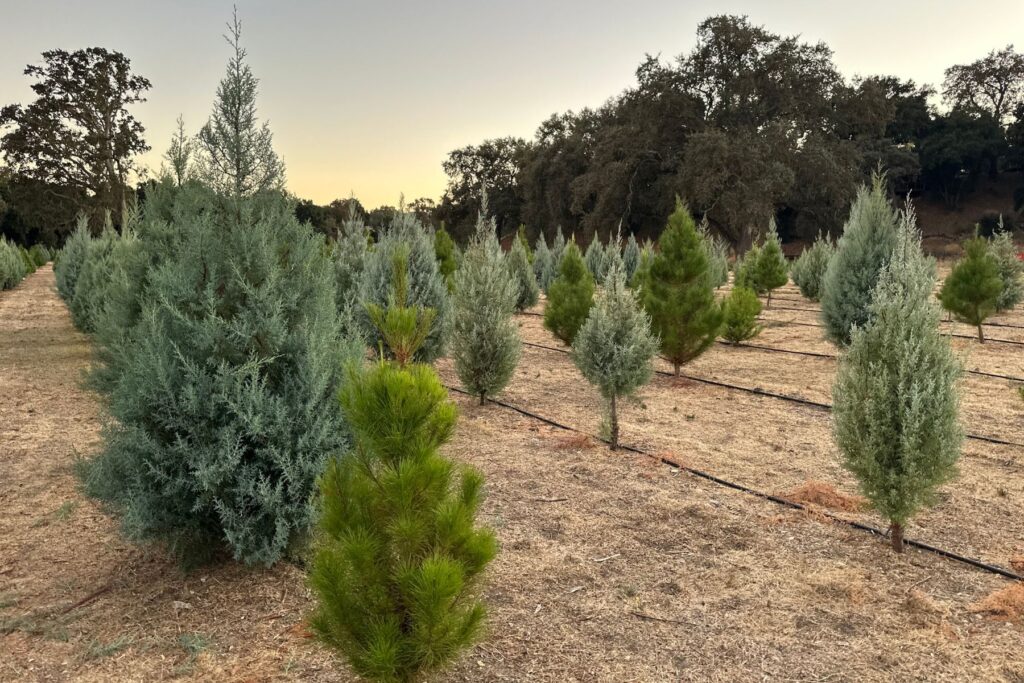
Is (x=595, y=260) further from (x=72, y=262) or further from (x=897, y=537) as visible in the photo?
(x=897, y=537)

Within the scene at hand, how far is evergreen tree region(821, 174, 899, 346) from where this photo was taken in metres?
11.3

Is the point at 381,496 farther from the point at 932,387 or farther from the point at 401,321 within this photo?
the point at 932,387

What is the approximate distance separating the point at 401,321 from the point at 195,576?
106 inches

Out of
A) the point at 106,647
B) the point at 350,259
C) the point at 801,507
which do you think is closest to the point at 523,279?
the point at 350,259

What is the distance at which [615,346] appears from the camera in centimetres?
720

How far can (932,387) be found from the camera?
4.48 meters

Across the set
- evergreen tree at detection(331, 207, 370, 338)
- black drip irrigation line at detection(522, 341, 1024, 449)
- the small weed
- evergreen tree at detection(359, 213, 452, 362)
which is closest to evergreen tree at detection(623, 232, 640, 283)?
black drip irrigation line at detection(522, 341, 1024, 449)

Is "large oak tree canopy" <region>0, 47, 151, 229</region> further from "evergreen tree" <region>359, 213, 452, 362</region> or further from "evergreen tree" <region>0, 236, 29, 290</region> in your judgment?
"evergreen tree" <region>359, 213, 452, 362</region>

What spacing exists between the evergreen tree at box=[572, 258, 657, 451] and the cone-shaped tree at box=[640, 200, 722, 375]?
3.78 metres

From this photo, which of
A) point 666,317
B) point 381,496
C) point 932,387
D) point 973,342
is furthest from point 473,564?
point 973,342

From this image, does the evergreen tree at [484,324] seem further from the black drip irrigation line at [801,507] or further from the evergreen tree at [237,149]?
the evergreen tree at [237,149]

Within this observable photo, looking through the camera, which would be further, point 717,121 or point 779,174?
point 717,121

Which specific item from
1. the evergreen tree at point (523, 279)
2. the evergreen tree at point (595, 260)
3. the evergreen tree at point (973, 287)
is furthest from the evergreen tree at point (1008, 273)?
the evergreen tree at point (523, 279)

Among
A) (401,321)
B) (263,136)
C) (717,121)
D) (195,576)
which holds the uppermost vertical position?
(717,121)
